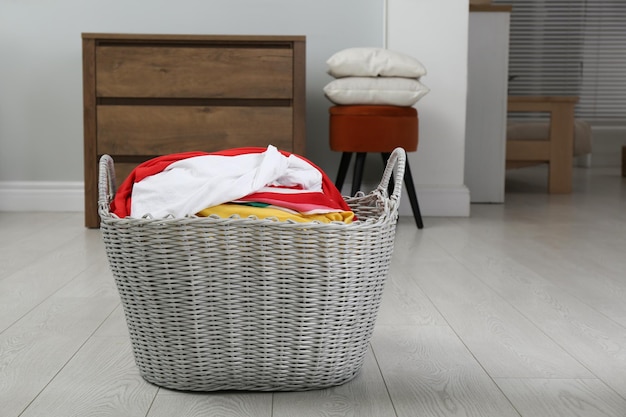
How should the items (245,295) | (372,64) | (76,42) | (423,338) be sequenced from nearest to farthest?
(245,295) → (423,338) → (372,64) → (76,42)

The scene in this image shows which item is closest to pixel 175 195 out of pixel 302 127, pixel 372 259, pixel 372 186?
pixel 372 259

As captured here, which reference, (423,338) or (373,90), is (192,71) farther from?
(423,338)

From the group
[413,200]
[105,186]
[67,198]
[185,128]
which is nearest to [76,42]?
[67,198]

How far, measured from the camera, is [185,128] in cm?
301

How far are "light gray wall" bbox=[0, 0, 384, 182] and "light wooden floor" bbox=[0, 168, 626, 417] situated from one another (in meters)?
0.73

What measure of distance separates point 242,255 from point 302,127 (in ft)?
6.12

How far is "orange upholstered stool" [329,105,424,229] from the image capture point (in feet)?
9.70

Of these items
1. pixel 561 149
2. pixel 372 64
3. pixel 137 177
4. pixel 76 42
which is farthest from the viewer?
pixel 561 149

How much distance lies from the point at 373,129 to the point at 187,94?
0.71 meters

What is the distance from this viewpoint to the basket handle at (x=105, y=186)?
4.22 ft

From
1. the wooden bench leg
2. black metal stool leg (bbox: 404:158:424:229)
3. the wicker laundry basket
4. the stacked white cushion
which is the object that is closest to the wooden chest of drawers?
the stacked white cushion

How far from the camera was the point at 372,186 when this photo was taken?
3.54 metres

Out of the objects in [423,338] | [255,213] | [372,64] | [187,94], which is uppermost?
[372,64]

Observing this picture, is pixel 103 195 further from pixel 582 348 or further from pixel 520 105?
pixel 520 105
